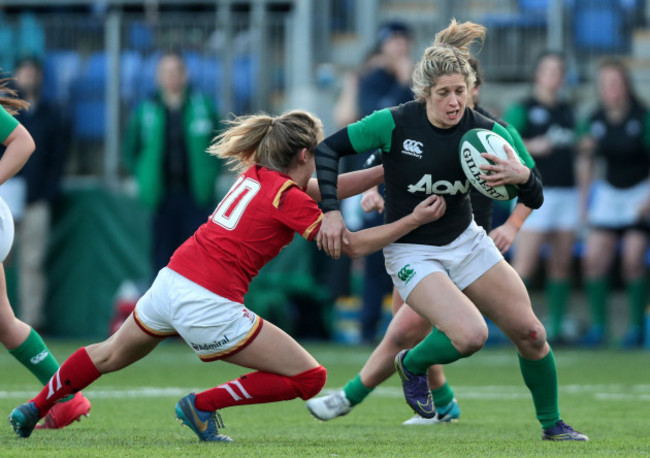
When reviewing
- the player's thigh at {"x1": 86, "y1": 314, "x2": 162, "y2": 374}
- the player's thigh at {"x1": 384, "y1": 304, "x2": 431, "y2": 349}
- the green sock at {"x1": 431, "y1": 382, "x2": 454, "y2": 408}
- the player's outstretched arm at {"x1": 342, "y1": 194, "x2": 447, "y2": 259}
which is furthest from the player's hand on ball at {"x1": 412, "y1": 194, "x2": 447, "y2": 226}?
the green sock at {"x1": 431, "y1": 382, "x2": 454, "y2": 408}

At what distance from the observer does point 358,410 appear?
697cm

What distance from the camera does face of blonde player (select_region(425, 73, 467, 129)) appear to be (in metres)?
5.33

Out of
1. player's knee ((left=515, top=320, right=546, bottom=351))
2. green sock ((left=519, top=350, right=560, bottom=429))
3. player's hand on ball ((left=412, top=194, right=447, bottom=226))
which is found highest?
player's hand on ball ((left=412, top=194, right=447, bottom=226))

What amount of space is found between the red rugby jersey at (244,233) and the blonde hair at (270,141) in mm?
132

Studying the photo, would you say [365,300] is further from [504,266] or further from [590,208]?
[504,266]

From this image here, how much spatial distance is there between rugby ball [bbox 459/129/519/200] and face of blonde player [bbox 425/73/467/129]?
4.1 inches

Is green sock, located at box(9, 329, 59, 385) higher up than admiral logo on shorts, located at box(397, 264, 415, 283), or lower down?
lower down

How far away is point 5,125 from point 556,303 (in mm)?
7033

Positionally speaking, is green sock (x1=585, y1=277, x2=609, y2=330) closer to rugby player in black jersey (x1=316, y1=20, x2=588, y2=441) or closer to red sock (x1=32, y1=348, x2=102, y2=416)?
rugby player in black jersey (x1=316, y1=20, x2=588, y2=441)

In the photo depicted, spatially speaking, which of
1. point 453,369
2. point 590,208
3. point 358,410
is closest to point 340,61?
point 590,208

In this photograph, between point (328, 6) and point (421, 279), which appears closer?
point (421, 279)

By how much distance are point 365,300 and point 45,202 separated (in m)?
3.53

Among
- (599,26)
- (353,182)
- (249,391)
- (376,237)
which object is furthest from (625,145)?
(249,391)

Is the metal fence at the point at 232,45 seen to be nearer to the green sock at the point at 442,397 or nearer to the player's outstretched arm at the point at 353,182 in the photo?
the green sock at the point at 442,397
